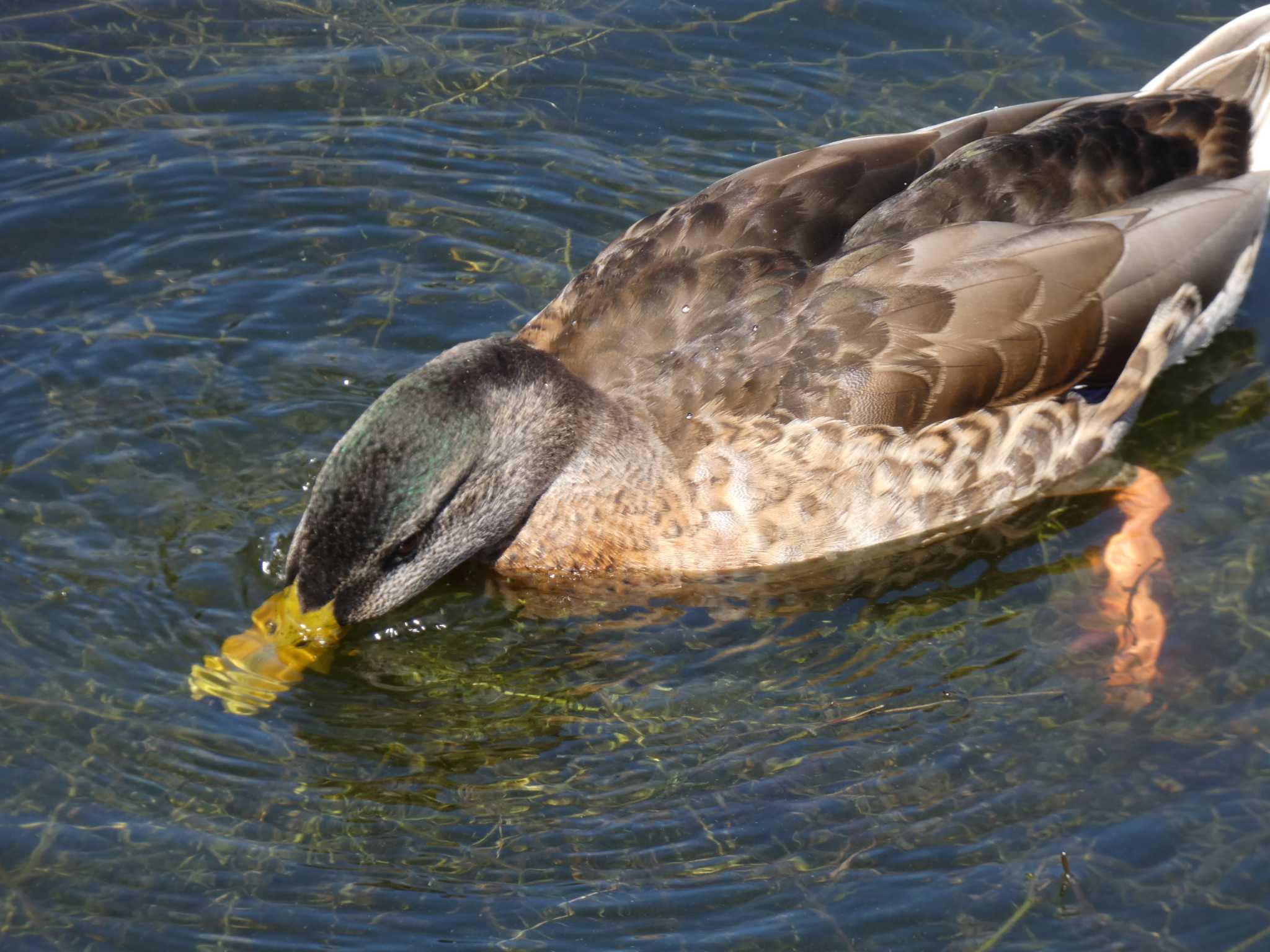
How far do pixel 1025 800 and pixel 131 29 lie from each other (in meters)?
7.20

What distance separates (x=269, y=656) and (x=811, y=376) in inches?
99.2

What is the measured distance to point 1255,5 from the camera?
1008 cm

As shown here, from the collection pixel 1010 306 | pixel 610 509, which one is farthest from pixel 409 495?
pixel 1010 306

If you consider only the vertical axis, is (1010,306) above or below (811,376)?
above

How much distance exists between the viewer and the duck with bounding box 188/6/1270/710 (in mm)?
7008

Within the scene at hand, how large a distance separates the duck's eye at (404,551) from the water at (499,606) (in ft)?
1.24

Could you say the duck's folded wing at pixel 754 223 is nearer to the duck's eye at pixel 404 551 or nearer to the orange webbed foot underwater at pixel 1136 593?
the duck's eye at pixel 404 551

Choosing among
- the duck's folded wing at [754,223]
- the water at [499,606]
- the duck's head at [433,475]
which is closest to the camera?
the water at [499,606]

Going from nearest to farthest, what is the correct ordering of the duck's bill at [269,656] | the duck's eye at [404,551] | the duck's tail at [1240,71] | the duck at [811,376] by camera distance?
the duck's bill at [269,656]
the duck's eye at [404,551]
the duck at [811,376]
the duck's tail at [1240,71]

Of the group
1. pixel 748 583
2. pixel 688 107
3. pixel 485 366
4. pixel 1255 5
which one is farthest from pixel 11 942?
pixel 1255 5

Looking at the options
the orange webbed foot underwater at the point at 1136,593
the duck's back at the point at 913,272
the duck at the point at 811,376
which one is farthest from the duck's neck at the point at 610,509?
the orange webbed foot underwater at the point at 1136,593

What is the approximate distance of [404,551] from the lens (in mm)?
6855

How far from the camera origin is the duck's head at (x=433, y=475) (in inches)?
254

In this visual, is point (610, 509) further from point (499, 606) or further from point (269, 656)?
point (269, 656)
